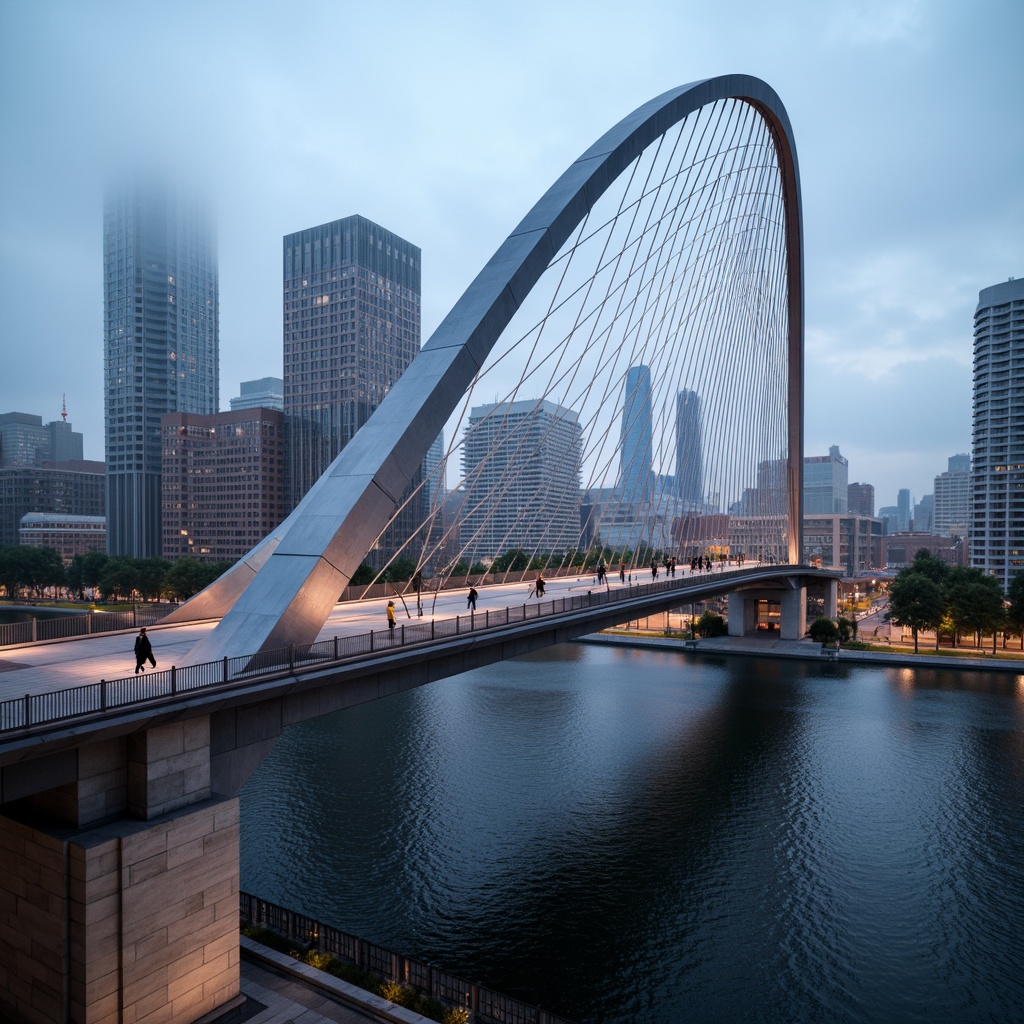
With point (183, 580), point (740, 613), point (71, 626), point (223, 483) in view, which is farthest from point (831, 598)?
point (223, 483)

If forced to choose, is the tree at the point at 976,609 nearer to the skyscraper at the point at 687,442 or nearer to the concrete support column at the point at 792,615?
the concrete support column at the point at 792,615

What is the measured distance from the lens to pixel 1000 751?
29.9 metres

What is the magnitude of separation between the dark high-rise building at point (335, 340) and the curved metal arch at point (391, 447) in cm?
8785

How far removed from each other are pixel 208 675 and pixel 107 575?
8149 centimetres

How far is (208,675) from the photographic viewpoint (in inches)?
466

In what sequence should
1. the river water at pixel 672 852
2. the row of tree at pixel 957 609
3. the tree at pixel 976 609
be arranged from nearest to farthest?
the river water at pixel 672 852 → the tree at pixel 976 609 → the row of tree at pixel 957 609

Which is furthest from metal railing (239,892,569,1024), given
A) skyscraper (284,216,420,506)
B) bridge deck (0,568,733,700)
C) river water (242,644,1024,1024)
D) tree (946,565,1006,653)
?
skyscraper (284,216,420,506)

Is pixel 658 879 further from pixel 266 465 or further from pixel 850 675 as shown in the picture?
pixel 266 465

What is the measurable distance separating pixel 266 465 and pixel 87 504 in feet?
243

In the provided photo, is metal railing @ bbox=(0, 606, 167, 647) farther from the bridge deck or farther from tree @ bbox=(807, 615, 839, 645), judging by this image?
tree @ bbox=(807, 615, 839, 645)

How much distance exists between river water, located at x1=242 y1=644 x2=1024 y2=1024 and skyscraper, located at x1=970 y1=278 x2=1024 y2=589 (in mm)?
Result: 65869

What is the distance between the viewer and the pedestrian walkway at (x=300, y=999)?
11555 mm

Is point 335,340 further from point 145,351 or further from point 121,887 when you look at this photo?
point 121,887

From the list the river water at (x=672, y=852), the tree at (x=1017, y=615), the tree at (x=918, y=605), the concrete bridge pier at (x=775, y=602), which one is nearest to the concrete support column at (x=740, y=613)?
the concrete bridge pier at (x=775, y=602)
